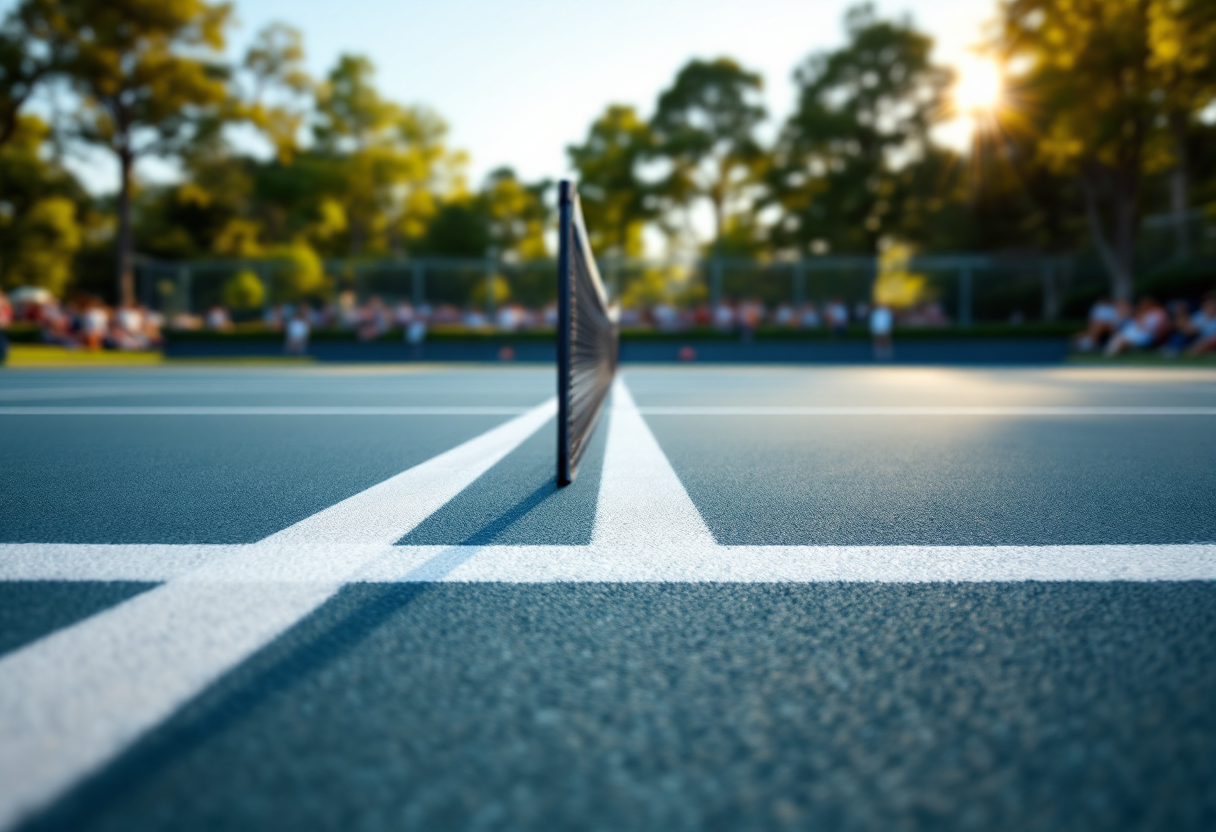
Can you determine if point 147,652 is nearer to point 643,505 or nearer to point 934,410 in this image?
point 643,505

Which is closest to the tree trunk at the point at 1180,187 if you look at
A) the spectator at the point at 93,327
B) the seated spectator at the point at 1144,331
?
the seated spectator at the point at 1144,331

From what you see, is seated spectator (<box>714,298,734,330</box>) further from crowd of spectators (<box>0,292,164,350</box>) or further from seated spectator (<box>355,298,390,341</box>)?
crowd of spectators (<box>0,292,164,350</box>)

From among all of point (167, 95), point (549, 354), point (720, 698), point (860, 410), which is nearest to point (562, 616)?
point (720, 698)

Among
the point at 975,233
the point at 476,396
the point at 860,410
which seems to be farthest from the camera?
the point at 975,233

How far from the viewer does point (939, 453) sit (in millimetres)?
4672

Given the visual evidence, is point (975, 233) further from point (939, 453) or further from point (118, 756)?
point (118, 756)

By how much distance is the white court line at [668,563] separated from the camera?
2.07 meters

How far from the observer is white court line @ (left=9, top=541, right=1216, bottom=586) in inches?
81.6

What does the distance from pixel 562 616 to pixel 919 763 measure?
0.83m

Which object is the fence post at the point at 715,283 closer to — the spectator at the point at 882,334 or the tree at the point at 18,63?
the spectator at the point at 882,334

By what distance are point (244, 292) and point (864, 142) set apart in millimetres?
26969

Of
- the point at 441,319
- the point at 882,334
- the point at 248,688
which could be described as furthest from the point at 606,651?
the point at 441,319

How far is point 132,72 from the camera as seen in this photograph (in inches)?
1278

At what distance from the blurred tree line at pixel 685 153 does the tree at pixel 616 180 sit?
14 centimetres
